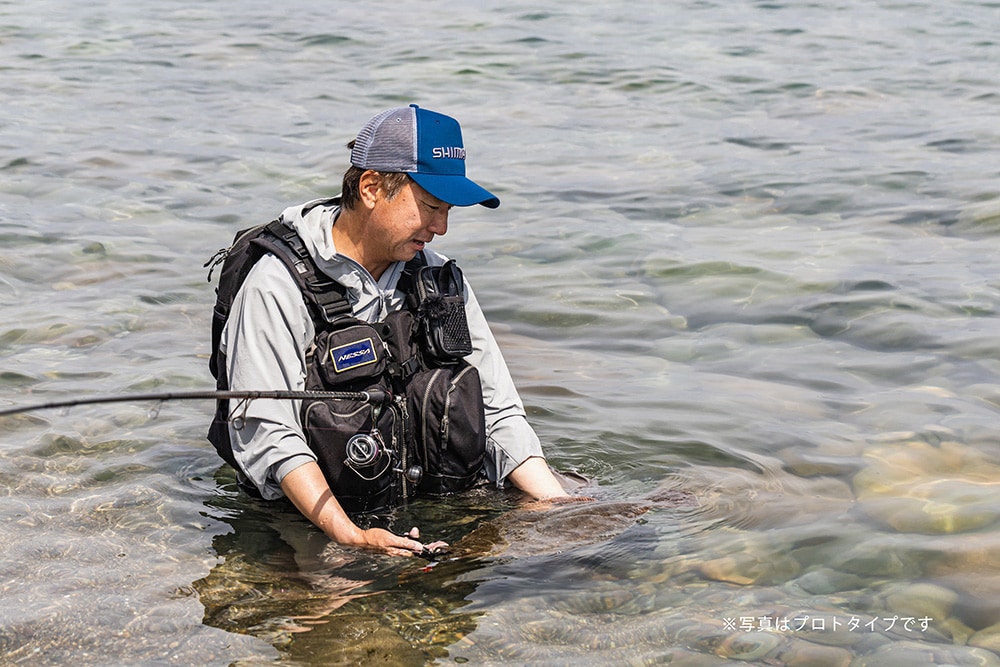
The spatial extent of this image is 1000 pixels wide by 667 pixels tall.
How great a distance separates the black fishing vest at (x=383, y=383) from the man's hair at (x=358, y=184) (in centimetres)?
24

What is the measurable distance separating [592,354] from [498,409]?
7.35 ft

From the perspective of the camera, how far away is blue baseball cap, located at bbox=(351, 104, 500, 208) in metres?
4.22

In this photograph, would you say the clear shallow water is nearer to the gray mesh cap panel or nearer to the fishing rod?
the fishing rod

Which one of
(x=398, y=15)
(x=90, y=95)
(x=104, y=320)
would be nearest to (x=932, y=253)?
(x=104, y=320)

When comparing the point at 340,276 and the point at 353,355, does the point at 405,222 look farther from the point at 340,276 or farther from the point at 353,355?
the point at 353,355

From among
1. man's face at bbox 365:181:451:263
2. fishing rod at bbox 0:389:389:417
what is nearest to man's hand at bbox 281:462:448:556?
fishing rod at bbox 0:389:389:417

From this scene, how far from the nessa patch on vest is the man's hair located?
52 centimetres

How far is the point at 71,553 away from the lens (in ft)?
14.5

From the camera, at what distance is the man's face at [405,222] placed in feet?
14.0

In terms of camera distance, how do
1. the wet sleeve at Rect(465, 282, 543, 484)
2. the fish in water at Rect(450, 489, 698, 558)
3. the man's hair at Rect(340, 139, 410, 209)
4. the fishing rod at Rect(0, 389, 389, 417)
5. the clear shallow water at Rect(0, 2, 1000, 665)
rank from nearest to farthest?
the fishing rod at Rect(0, 389, 389, 417) → the clear shallow water at Rect(0, 2, 1000, 665) → the man's hair at Rect(340, 139, 410, 209) → the fish in water at Rect(450, 489, 698, 558) → the wet sleeve at Rect(465, 282, 543, 484)

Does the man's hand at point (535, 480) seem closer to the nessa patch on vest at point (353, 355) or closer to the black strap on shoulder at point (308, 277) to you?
the nessa patch on vest at point (353, 355)

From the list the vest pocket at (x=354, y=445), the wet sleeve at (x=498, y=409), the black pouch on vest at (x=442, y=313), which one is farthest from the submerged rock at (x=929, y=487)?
the vest pocket at (x=354, y=445)

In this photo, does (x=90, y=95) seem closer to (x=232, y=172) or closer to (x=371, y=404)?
(x=232, y=172)

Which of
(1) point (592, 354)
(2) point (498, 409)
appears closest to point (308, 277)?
(2) point (498, 409)
